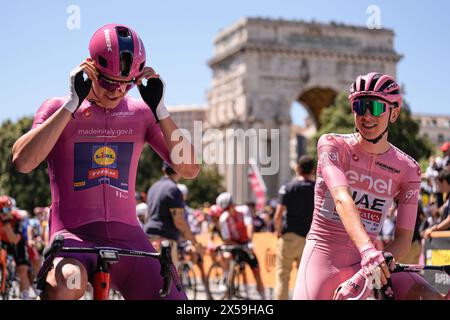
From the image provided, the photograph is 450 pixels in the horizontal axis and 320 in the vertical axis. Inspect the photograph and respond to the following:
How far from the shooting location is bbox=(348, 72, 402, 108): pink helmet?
6.02 m

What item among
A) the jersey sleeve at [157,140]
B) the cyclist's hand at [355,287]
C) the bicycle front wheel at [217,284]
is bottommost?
the bicycle front wheel at [217,284]

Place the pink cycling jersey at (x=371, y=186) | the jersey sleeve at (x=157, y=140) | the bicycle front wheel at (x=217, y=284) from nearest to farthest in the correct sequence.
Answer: the jersey sleeve at (x=157, y=140) < the pink cycling jersey at (x=371, y=186) < the bicycle front wheel at (x=217, y=284)

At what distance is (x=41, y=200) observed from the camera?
74.9m

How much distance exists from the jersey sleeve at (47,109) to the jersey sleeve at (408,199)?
2.13m

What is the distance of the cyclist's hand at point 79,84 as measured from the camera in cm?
528

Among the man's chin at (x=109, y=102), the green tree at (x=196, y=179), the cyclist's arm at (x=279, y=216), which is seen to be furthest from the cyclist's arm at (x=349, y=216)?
the green tree at (x=196, y=179)

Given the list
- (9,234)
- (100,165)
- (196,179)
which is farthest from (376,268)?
(196,179)

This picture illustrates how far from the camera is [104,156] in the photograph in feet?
18.7

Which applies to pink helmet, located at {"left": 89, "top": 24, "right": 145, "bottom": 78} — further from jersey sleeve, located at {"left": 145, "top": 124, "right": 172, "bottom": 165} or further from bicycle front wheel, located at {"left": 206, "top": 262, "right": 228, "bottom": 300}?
bicycle front wheel, located at {"left": 206, "top": 262, "right": 228, "bottom": 300}

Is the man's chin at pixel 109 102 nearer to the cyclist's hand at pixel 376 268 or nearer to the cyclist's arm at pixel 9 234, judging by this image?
the cyclist's hand at pixel 376 268

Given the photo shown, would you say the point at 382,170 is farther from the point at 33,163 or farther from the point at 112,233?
the point at 33,163

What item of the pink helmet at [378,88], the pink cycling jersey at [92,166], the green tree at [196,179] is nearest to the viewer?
the pink cycling jersey at [92,166]

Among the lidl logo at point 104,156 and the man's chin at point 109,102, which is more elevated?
the man's chin at point 109,102

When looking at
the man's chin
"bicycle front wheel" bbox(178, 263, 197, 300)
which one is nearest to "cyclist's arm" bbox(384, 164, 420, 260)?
the man's chin
